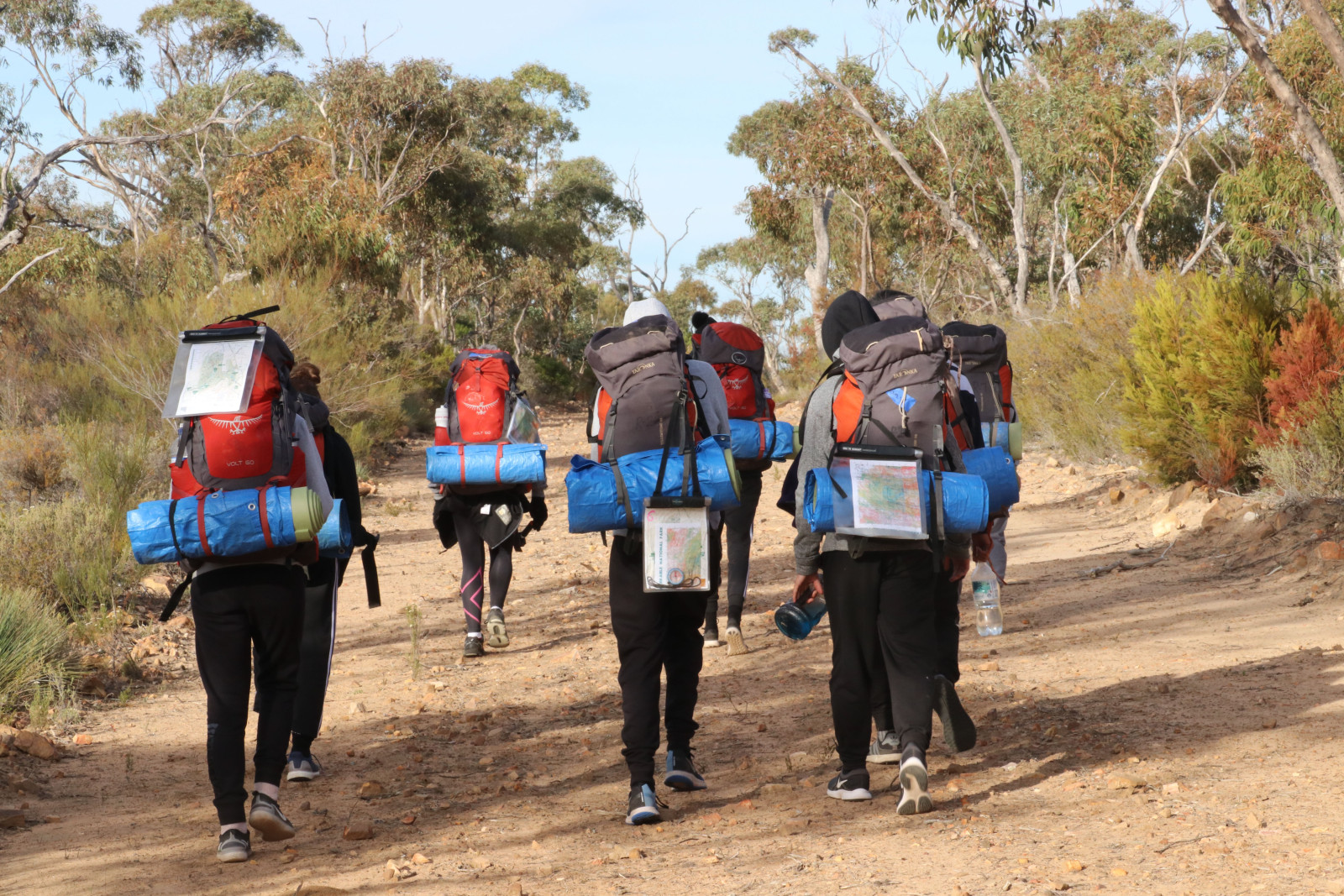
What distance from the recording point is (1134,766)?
463 cm

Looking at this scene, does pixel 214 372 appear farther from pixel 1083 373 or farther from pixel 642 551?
pixel 1083 373

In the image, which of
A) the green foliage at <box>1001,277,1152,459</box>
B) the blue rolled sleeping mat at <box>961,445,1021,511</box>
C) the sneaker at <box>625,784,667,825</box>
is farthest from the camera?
the green foliage at <box>1001,277,1152,459</box>

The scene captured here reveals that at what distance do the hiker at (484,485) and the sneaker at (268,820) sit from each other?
2.94 m

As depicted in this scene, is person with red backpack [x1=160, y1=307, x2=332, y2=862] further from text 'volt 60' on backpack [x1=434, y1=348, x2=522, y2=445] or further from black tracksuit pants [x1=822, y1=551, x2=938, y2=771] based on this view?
text 'volt 60' on backpack [x1=434, y1=348, x2=522, y2=445]

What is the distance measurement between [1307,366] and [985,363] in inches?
185

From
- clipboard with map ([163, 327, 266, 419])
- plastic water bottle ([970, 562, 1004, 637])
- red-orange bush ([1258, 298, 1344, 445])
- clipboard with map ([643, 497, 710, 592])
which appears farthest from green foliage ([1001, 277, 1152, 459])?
clipboard with map ([163, 327, 266, 419])

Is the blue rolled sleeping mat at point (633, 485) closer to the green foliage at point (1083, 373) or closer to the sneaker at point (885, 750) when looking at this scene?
the sneaker at point (885, 750)

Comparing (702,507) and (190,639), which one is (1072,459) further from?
(702,507)

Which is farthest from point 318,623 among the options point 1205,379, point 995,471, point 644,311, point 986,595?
point 1205,379

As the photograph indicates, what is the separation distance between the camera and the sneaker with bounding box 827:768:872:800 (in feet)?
14.4

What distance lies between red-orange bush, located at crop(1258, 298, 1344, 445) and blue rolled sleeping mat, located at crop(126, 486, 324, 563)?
8.45m

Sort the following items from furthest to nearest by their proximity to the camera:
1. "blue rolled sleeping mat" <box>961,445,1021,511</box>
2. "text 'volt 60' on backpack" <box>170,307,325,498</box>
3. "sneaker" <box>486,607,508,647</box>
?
"sneaker" <box>486,607,508,647</box> → "blue rolled sleeping mat" <box>961,445,1021,511</box> → "text 'volt 60' on backpack" <box>170,307,325,498</box>

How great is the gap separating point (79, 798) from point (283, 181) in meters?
25.9

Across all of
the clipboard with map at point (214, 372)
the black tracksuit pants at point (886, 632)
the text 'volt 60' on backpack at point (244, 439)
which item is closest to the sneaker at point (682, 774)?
the black tracksuit pants at point (886, 632)
